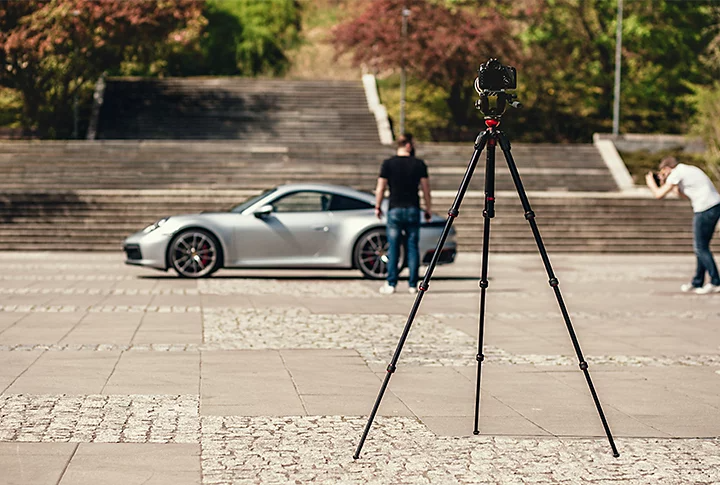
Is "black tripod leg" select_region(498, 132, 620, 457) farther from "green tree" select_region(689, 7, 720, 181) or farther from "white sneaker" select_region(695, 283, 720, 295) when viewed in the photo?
"green tree" select_region(689, 7, 720, 181)

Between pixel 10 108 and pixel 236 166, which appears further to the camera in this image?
pixel 10 108

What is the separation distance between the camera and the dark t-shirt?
13711mm

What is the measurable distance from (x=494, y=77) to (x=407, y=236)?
8182 mm

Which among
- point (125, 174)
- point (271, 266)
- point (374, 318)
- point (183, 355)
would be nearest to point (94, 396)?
point (183, 355)

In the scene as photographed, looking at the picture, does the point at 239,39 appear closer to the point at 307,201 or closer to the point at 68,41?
the point at 68,41

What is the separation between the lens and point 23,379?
7219 mm

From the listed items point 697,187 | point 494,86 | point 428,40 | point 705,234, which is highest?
point 428,40

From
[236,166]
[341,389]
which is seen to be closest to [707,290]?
[341,389]

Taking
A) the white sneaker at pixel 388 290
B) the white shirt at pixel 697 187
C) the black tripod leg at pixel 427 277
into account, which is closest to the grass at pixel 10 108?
the white sneaker at pixel 388 290

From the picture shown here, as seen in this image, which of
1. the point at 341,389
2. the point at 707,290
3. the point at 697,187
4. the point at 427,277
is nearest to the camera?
the point at 427,277

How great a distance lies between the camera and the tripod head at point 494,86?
224 inches

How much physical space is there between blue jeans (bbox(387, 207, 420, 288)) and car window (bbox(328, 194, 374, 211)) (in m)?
2.31

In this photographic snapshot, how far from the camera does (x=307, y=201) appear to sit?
16.2 meters

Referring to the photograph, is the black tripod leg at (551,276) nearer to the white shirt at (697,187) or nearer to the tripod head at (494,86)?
the tripod head at (494,86)
